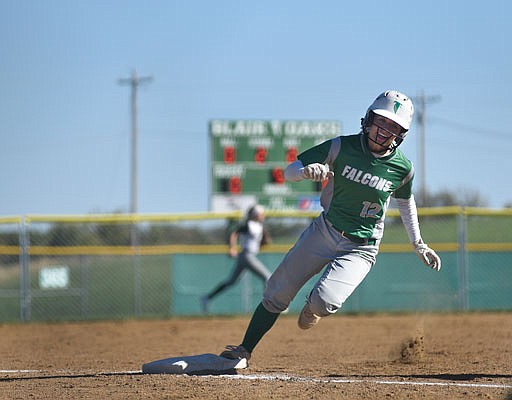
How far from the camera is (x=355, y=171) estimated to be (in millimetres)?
6176

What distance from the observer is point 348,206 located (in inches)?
246

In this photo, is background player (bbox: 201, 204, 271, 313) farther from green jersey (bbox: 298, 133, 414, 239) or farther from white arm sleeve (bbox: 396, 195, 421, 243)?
green jersey (bbox: 298, 133, 414, 239)

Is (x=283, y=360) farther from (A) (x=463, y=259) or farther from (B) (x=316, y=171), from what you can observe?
(A) (x=463, y=259)

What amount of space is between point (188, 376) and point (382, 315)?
31.2 feet

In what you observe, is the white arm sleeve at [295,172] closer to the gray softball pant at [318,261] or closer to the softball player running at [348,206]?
the softball player running at [348,206]

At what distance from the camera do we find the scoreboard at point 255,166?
21062 millimetres

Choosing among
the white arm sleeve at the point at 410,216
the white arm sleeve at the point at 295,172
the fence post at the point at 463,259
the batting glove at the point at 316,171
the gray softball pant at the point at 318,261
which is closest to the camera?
the batting glove at the point at 316,171

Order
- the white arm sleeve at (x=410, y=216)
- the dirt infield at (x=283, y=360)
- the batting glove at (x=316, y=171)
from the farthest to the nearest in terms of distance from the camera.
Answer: the white arm sleeve at (x=410, y=216)
the batting glove at (x=316, y=171)
the dirt infield at (x=283, y=360)

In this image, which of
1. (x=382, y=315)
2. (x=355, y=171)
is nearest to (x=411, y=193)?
(x=355, y=171)

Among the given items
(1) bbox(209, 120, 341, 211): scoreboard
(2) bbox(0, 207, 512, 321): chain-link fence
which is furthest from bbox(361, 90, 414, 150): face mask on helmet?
(1) bbox(209, 120, 341, 211): scoreboard

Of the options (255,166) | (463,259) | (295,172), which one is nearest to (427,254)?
(295,172)

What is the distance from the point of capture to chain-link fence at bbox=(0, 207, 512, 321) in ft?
52.7

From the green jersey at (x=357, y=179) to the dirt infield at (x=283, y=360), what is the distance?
1118 millimetres

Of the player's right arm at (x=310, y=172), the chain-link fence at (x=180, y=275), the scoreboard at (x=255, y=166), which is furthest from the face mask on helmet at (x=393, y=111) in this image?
the scoreboard at (x=255, y=166)
